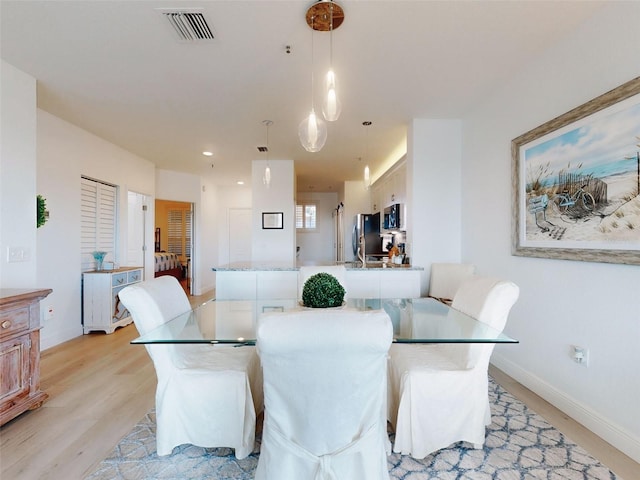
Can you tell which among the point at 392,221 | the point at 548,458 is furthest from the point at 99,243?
the point at 548,458

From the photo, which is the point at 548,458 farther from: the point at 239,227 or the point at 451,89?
the point at 239,227

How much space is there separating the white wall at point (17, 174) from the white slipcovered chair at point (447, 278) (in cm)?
368

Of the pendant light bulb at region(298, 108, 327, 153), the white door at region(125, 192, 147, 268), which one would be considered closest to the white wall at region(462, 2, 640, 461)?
the pendant light bulb at region(298, 108, 327, 153)

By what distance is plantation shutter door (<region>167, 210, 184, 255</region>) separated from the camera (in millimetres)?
9242

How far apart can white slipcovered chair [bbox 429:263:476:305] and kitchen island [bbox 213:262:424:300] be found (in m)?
0.16

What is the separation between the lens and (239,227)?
305 inches

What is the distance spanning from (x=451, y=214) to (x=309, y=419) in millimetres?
3079

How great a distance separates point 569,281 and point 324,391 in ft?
6.59

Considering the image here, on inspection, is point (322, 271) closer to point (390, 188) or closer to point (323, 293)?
point (323, 293)

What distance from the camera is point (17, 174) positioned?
2.45m

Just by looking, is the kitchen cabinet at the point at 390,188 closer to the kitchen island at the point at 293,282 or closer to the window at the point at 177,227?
the kitchen island at the point at 293,282

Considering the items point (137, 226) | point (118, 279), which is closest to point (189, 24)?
point (118, 279)

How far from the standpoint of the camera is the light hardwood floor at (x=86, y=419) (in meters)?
1.62

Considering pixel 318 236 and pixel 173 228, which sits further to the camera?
pixel 173 228
